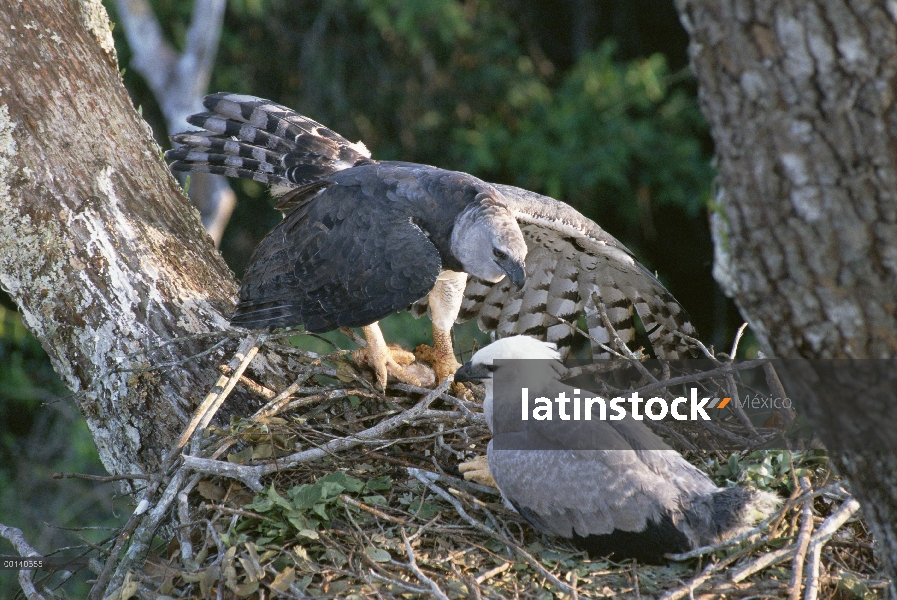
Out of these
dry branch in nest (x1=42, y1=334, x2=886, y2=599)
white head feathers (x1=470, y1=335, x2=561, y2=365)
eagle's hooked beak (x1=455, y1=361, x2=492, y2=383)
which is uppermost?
white head feathers (x1=470, y1=335, x2=561, y2=365)

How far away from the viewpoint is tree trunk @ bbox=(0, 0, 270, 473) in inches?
123

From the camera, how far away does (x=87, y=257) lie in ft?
10.4

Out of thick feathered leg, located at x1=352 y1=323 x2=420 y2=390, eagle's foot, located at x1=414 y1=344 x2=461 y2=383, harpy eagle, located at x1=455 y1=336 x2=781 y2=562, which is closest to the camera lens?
harpy eagle, located at x1=455 y1=336 x2=781 y2=562

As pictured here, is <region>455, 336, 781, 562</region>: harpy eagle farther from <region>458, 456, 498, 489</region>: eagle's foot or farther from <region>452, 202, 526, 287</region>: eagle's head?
<region>452, 202, 526, 287</region>: eagle's head

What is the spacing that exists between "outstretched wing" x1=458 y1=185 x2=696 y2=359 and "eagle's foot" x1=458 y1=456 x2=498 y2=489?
99 centimetres

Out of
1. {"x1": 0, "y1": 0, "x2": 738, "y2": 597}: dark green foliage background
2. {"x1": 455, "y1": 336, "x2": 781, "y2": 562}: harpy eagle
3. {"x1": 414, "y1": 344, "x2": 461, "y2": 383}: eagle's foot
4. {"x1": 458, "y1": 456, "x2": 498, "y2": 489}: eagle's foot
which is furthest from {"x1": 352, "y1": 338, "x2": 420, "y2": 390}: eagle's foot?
{"x1": 0, "y1": 0, "x2": 738, "y2": 597}: dark green foliage background

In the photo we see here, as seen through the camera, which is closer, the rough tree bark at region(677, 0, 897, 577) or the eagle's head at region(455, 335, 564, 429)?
the rough tree bark at region(677, 0, 897, 577)

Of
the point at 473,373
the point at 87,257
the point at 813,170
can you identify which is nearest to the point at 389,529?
the point at 473,373

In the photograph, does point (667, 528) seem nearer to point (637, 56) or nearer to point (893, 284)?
point (893, 284)

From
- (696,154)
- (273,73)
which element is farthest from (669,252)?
(273,73)

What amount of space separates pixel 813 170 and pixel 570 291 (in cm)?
243

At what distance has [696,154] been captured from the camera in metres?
7.20

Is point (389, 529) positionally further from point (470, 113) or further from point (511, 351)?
point (470, 113)

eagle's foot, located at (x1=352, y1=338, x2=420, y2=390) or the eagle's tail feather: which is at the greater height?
the eagle's tail feather
